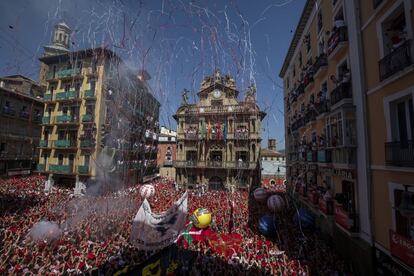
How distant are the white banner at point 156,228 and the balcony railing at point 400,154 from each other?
323 inches

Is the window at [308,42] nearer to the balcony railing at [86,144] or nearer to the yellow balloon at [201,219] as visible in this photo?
the yellow balloon at [201,219]

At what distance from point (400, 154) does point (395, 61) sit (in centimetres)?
331

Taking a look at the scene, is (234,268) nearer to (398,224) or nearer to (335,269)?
(335,269)

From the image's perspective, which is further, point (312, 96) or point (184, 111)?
point (184, 111)

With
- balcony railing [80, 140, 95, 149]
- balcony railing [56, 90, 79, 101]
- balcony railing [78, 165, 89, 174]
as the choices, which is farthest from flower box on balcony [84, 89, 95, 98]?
balcony railing [78, 165, 89, 174]

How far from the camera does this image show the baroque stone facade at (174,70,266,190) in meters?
32.4

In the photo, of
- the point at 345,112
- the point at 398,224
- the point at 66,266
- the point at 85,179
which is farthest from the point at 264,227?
the point at 85,179

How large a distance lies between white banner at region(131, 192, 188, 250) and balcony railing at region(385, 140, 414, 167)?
8215mm

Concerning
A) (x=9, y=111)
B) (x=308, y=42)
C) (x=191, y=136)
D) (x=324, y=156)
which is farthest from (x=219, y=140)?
(x=9, y=111)

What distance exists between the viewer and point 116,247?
37.0 ft

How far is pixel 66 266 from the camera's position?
9.28 metres

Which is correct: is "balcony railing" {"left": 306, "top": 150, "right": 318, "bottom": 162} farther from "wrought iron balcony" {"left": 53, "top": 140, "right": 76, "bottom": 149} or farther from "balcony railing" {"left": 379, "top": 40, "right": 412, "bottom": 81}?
"wrought iron balcony" {"left": 53, "top": 140, "right": 76, "bottom": 149}

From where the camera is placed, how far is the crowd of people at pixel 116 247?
31.0ft

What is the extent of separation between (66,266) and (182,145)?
85.7 feet
